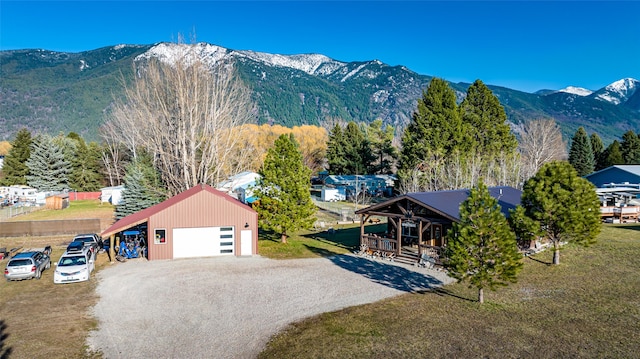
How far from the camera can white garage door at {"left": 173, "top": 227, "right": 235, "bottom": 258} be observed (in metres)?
22.8

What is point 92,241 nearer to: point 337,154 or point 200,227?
point 200,227

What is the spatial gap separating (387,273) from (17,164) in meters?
62.3

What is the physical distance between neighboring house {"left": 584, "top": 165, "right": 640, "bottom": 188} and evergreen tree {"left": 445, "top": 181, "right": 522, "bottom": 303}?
3577cm

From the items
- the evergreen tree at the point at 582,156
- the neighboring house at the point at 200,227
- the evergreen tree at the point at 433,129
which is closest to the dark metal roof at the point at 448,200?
the neighboring house at the point at 200,227

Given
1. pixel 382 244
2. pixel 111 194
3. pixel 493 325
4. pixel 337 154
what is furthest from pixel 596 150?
pixel 111 194

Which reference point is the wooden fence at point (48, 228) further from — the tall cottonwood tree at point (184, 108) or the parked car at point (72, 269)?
the parked car at point (72, 269)

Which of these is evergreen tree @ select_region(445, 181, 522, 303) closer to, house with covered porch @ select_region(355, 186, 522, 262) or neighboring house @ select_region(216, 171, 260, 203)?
house with covered porch @ select_region(355, 186, 522, 262)

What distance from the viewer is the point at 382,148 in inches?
2672

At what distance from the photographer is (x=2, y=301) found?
50.9 feet

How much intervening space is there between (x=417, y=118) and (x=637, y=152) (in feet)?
126

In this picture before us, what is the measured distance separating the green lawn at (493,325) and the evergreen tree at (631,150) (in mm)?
53720

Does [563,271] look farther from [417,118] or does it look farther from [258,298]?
[417,118]

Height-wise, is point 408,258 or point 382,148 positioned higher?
point 382,148

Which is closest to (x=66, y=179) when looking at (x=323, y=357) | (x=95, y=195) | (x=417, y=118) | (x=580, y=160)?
(x=95, y=195)
